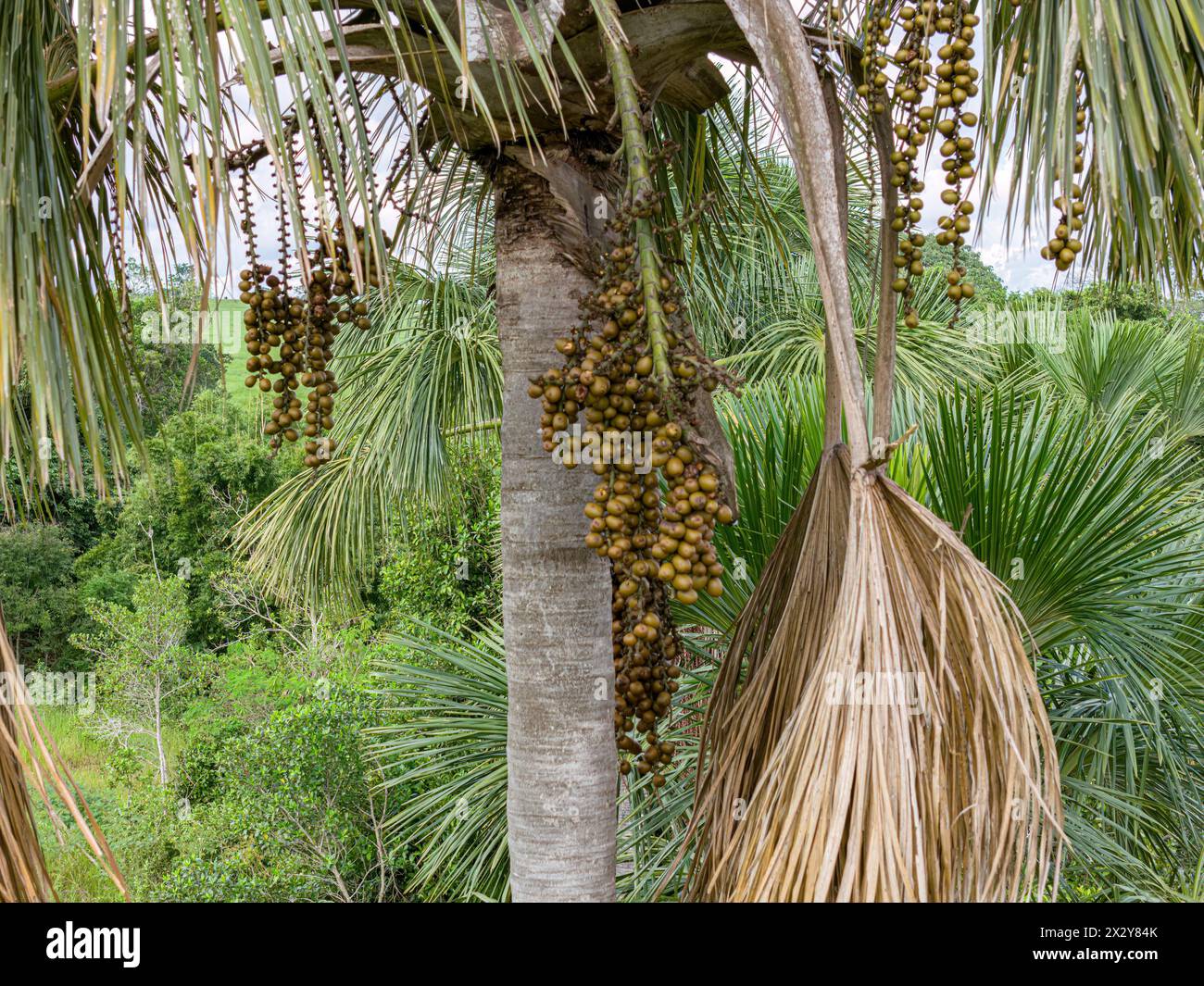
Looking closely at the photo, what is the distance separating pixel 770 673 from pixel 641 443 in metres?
0.35

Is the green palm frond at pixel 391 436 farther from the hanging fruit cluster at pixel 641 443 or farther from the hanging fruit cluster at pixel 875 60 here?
the hanging fruit cluster at pixel 641 443

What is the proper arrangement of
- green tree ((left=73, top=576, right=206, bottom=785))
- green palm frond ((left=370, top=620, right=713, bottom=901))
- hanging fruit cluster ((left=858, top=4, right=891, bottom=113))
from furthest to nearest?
1. green tree ((left=73, top=576, right=206, bottom=785))
2. green palm frond ((left=370, top=620, right=713, bottom=901))
3. hanging fruit cluster ((left=858, top=4, right=891, bottom=113))

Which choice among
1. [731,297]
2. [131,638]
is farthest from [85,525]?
[731,297]

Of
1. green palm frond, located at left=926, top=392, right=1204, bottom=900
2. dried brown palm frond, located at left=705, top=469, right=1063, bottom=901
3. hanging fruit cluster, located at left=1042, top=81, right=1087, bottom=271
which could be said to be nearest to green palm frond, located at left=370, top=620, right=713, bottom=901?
green palm frond, located at left=926, top=392, right=1204, bottom=900

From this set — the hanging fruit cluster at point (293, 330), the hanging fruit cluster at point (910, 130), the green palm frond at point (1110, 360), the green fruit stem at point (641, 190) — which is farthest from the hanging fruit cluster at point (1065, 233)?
the green palm frond at point (1110, 360)

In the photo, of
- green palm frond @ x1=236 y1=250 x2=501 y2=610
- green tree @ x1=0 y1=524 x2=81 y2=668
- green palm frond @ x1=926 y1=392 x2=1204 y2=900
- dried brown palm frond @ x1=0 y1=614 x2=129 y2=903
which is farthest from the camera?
green tree @ x1=0 y1=524 x2=81 y2=668

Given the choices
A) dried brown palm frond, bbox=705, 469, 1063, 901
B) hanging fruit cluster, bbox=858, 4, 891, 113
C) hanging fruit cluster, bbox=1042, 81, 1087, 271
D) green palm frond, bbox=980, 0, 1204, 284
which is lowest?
dried brown palm frond, bbox=705, 469, 1063, 901

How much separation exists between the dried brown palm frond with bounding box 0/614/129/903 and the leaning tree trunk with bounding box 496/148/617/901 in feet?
2.35

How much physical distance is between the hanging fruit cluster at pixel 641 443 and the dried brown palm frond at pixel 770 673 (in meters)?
0.12

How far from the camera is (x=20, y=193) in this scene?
3.65 feet

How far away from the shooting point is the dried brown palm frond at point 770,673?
131 centimetres

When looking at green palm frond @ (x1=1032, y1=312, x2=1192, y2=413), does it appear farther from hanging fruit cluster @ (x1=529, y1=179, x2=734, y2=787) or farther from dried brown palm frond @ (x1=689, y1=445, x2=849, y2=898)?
hanging fruit cluster @ (x1=529, y1=179, x2=734, y2=787)

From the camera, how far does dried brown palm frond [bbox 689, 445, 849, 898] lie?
1.31 m
